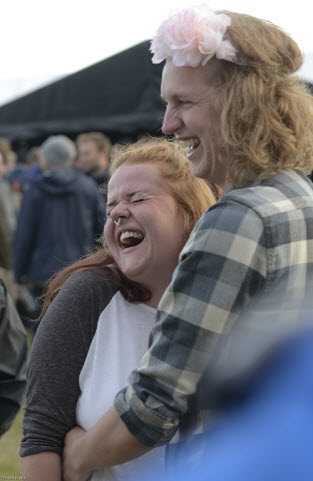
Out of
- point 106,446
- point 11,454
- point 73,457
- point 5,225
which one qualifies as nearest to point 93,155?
point 5,225

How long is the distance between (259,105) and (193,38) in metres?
0.20

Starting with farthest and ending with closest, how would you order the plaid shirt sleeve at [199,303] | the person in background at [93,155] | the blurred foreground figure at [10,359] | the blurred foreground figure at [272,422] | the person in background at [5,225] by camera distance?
the person in background at [93,155] < the person in background at [5,225] < the blurred foreground figure at [10,359] < the plaid shirt sleeve at [199,303] < the blurred foreground figure at [272,422]

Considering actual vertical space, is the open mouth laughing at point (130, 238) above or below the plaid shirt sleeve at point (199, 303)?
below

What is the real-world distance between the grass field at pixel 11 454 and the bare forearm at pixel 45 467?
237cm

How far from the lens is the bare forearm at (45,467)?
1.75m

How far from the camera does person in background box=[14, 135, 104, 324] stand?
21.4 ft

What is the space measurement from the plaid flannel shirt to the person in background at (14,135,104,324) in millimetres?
5032

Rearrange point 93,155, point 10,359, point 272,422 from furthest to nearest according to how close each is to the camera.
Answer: point 93,155
point 10,359
point 272,422

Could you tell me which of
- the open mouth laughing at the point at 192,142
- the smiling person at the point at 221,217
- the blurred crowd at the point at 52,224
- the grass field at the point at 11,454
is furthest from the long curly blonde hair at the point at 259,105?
the blurred crowd at the point at 52,224

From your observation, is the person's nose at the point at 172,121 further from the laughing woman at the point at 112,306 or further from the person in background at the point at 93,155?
the person in background at the point at 93,155

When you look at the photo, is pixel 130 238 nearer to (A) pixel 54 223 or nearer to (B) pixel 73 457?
(B) pixel 73 457

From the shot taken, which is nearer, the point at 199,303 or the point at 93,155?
the point at 199,303

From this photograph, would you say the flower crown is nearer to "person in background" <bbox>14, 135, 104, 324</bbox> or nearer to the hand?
the hand

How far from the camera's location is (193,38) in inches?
62.0
